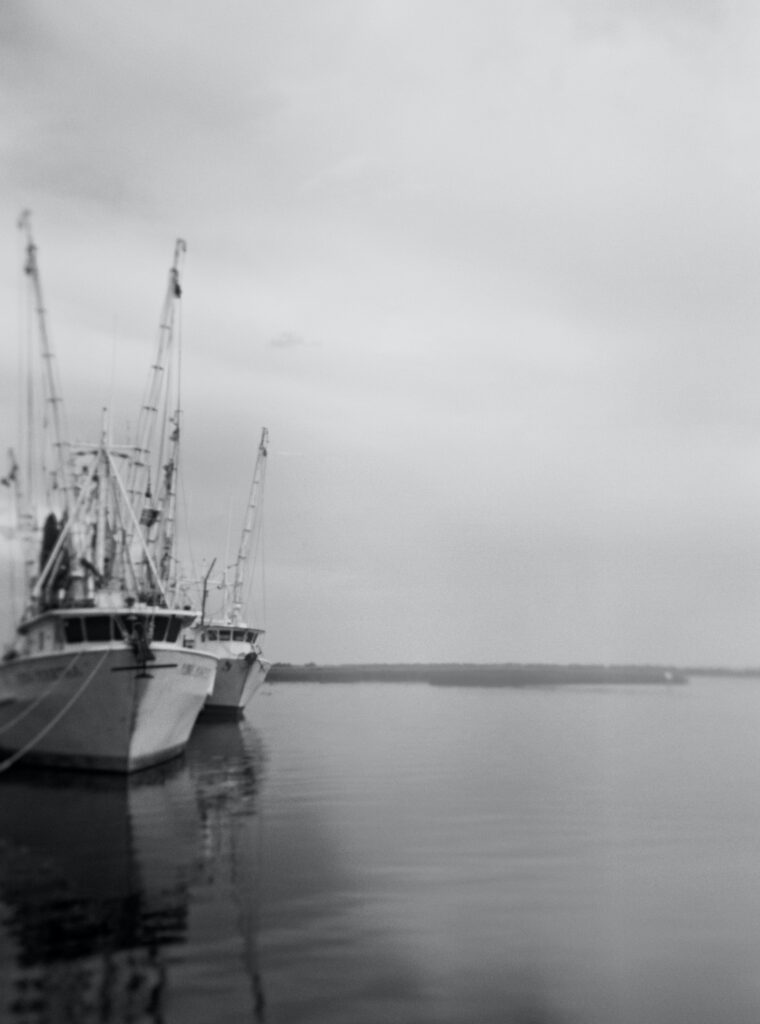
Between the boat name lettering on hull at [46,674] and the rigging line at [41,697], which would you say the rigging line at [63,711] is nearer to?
the boat name lettering on hull at [46,674]

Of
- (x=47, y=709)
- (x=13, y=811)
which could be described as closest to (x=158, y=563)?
(x=47, y=709)

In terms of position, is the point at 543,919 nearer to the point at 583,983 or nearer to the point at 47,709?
the point at 583,983

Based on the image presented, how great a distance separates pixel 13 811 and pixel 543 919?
1080 inches

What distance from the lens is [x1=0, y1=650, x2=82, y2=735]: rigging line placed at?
166 ft

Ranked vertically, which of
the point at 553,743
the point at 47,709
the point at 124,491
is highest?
the point at 124,491

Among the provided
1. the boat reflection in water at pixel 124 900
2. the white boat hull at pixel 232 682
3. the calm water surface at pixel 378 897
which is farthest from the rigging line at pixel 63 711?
the white boat hull at pixel 232 682

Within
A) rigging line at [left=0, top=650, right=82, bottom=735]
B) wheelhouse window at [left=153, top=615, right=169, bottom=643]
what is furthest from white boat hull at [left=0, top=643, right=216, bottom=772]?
wheelhouse window at [left=153, top=615, right=169, bottom=643]

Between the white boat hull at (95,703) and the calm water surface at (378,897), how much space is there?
1.62 meters

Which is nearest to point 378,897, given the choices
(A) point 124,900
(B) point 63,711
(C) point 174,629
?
(A) point 124,900

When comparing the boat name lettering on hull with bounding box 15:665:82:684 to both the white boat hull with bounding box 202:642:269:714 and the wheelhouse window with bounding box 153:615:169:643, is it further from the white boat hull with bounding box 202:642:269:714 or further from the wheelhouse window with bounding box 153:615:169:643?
the white boat hull with bounding box 202:642:269:714

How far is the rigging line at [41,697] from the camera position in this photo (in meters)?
50.5

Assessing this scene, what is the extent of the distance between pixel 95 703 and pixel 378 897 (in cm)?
2560

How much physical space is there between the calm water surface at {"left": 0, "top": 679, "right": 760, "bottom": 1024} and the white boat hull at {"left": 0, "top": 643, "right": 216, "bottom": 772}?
63.6 inches

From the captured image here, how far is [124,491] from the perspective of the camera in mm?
62219
